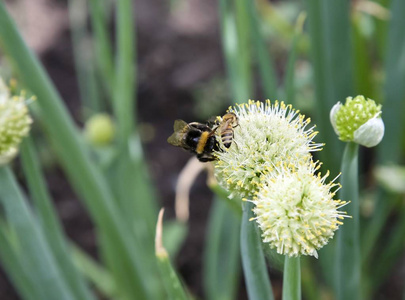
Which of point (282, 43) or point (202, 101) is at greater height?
point (282, 43)

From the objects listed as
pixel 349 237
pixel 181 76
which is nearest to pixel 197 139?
pixel 349 237

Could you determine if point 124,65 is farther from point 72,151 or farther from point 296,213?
point 296,213

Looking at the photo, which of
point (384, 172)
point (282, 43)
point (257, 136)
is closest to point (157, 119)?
point (282, 43)

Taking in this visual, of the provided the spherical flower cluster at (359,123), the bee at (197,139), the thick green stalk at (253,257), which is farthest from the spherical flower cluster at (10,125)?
the spherical flower cluster at (359,123)

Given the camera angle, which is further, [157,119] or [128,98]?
[157,119]

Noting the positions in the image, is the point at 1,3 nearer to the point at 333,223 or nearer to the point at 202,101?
the point at 333,223
